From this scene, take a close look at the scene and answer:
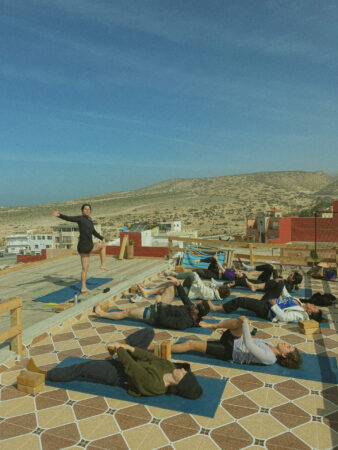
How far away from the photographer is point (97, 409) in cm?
354

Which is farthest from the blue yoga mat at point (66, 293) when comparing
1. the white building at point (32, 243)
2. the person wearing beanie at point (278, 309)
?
the white building at point (32, 243)

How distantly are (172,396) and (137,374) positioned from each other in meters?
0.48

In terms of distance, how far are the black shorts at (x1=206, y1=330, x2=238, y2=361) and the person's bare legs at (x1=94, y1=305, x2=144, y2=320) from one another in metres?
1.62

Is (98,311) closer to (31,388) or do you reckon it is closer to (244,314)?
(31,388)

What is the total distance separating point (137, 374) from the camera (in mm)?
3623

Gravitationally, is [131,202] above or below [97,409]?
above

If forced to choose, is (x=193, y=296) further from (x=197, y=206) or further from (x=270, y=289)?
(x=197, y=206)

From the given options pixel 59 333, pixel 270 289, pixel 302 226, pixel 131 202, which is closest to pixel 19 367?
pixel 59 333

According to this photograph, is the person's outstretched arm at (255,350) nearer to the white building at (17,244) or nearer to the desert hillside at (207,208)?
the desert hillside at (207,208)

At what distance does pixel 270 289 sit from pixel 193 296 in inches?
62.8

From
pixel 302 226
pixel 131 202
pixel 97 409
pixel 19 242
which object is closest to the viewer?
pixel 97 409

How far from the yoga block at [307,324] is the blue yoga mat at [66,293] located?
4.97m

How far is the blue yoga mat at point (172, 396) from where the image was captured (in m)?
3.52

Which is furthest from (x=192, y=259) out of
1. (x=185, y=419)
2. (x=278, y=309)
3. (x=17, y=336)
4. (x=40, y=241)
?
(x=40, y=241)
